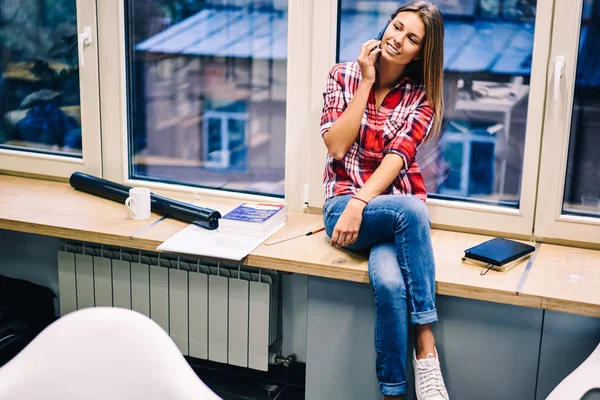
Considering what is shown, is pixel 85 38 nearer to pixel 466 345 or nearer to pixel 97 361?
pixel 97 361

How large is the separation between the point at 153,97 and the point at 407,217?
Answer: 1.28 metres

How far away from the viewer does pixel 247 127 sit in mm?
2775

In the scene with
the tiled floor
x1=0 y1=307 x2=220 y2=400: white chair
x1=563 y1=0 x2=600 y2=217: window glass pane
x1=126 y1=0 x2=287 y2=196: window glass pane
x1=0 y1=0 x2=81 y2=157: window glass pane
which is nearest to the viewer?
x1=0 y1=307 x2=220 y2=400: white chair

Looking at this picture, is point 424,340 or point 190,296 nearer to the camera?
point 424,340

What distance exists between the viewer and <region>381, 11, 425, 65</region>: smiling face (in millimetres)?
2111

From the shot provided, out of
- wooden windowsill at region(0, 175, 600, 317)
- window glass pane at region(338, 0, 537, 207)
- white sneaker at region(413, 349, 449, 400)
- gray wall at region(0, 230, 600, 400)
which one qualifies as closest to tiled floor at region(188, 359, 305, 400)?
gray wall at region(0, 230, 600, 400)

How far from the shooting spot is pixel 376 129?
2.23 m

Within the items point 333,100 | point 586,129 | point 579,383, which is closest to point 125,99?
point 333,100

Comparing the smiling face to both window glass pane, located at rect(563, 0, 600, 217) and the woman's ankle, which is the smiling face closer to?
window glass pane, located at rect(563, 0, 600, 217)

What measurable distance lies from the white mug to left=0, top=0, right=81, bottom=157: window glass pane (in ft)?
1.91

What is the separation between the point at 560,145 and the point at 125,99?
153 cm

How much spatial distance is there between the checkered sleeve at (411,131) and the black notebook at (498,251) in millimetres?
316

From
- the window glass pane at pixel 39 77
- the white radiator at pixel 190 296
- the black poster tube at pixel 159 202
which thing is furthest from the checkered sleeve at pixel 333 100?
the window glass pane at pixel 39 77

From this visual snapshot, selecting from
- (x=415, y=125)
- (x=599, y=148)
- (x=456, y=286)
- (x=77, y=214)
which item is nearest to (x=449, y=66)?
(x=415, y=125)
